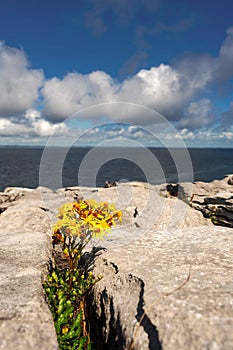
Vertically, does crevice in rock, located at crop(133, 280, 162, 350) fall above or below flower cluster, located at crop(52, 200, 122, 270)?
below

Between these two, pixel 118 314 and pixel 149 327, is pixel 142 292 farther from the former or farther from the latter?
pixel 149 327

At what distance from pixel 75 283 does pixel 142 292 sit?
6.72ft

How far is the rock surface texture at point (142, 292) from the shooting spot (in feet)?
9.65

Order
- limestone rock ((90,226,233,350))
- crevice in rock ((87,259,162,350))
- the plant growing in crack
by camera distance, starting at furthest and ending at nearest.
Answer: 1. the plant growing in crack
2. crevice in rock ((87,259,162,350))
3. limestone rock ((90,226,233,350))

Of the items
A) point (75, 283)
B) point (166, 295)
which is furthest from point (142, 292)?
point (75, 283)

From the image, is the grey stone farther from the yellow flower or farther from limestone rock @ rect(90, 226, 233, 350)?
limestone rock @ rect(90, 226, 233, 350)

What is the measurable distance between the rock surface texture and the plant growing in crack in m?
0.27

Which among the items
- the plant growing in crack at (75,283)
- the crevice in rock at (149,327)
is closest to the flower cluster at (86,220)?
the plant growing in crack at (75,283)

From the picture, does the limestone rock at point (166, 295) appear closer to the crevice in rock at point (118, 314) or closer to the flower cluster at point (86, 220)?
the crevice in rock at point (118, 314)

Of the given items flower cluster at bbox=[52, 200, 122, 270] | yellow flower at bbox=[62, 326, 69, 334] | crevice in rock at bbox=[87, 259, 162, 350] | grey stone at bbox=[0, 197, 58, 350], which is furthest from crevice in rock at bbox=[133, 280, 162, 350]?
yellow flower at bbox=[62, 326, 69, 334]

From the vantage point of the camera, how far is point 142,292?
12.7 feet

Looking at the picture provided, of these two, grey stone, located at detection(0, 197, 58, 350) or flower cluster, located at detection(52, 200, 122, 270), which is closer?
grey stone, located at detection(0, 197, 58, 350)

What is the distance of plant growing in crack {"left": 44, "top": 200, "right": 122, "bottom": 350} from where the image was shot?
14.5 ft

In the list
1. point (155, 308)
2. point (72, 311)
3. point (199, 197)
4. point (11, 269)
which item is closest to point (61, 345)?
point (72, 311)
